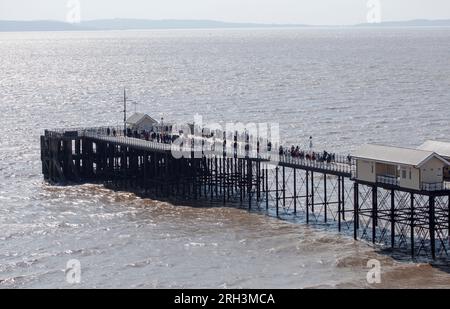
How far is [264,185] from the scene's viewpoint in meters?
76.1

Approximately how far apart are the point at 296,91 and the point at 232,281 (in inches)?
4002

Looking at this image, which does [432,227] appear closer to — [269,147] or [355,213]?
[355,213]

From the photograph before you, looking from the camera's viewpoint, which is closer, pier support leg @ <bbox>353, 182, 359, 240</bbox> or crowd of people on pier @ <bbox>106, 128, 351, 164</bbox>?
pier support leg @ <bbox>353, 182, 359, 240</bbox>

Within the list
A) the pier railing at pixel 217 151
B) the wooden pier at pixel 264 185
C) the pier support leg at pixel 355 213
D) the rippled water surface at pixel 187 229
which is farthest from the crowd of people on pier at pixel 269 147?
the rippled water surface at pixel 187 229

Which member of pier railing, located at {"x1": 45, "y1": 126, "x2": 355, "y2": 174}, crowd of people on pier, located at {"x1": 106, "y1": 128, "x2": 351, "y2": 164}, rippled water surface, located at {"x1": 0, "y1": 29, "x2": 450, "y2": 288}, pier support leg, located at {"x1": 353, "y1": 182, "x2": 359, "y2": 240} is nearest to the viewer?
rippled water surface, located at {"x1": 0, "y1": 29, "x2": 450, "y2": 288}

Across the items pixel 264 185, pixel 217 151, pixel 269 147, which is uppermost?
pixel 269 147

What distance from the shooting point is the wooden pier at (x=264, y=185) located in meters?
59.3

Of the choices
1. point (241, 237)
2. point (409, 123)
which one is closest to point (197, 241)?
point (241, 237)

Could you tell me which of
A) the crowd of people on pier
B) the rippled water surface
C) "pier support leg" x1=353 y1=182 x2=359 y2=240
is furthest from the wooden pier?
the rippled water surface

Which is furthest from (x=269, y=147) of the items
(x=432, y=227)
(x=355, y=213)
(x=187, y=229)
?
(x=432, y=227)

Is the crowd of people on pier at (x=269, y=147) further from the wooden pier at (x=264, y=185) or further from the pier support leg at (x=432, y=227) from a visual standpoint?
the pier support leg at (x=432, y=227)

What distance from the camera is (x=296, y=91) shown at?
154m

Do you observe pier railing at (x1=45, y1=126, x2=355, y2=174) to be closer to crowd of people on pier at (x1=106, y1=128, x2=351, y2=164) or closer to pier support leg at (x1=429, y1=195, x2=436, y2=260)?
Result: crowd of people on pier at (x1=106, y1=128, x2=351, y2=164)

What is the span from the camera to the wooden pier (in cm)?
5934
